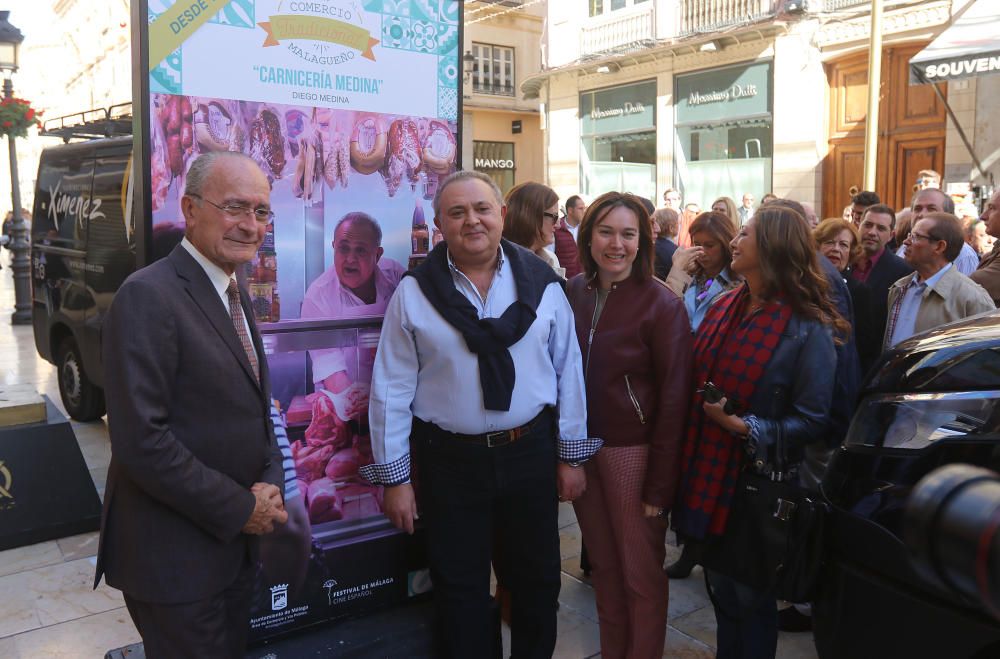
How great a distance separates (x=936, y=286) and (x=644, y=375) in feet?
5.86

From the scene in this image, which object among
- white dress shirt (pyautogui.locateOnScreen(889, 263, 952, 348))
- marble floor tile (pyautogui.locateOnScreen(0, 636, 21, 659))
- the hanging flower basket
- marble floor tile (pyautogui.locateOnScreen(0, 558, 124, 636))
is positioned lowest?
marble floor tile (pyautogui.locateOnScreen(0, 636, 21, 659))

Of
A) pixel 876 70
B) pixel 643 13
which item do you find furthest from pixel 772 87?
pixel 876 70

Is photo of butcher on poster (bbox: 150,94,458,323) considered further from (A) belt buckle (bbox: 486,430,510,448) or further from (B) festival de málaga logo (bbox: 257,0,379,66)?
(A) belt buckle (bbox: 486,430,510,448)

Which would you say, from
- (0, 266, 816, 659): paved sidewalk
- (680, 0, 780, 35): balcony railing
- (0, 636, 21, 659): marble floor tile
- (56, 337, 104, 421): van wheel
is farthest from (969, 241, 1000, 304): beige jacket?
(680, 0, 780, 35): balcony railing

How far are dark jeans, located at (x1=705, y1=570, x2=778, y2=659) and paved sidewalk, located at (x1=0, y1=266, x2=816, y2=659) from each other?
0.55 m

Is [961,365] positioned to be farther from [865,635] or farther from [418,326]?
[418,326]

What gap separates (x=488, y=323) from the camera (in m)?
2.64

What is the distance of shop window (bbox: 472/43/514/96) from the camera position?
2970 cm

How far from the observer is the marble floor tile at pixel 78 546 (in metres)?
4.42

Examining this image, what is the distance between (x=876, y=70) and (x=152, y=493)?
35.9 ft

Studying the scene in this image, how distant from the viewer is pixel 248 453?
7.17ft

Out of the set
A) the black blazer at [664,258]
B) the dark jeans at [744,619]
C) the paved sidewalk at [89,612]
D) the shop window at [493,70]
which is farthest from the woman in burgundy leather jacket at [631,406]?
the shop window at [493,70]

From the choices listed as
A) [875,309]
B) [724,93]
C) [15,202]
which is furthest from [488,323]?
[724,93]

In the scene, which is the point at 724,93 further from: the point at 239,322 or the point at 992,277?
the point at 239,322
